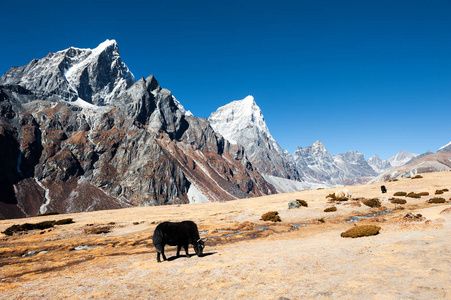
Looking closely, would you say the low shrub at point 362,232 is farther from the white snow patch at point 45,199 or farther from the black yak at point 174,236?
the white snow patch at point 45,199

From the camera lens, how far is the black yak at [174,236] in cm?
1543

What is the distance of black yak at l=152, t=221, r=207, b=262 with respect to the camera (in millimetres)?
15430

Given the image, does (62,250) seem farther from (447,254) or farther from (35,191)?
(35,191)

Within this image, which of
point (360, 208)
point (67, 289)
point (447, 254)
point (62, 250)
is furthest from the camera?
point (360, 208)

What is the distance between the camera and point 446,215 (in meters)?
23.2

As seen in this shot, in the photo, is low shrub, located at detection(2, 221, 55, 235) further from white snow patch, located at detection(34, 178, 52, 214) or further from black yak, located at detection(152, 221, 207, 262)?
white snow patch, located at detection(34, 178, 52, 214)

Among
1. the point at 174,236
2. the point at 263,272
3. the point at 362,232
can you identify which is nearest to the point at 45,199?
the point at 174,236

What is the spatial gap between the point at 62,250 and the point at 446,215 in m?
36.4

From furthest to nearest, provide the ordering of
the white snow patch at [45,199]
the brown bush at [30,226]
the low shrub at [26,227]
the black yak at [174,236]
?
the white snow patch at [45,199] < the low shrub at [26,227] < the brown bush at [30,226] < the black yak at [174,236]

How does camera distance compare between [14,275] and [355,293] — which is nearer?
[355,293]

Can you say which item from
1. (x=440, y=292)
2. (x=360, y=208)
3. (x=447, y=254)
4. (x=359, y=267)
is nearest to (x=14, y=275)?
(x=359, y=267)

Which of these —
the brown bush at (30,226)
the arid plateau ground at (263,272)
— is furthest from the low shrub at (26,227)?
the arid plateau ground at (263,272)

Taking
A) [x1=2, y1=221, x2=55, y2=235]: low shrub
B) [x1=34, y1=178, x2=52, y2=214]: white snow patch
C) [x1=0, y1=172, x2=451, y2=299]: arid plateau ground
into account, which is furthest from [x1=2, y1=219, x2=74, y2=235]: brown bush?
[x1=34, y1=178, x2=52, y2=214]: white snow patch

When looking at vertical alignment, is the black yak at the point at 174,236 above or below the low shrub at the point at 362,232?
above
